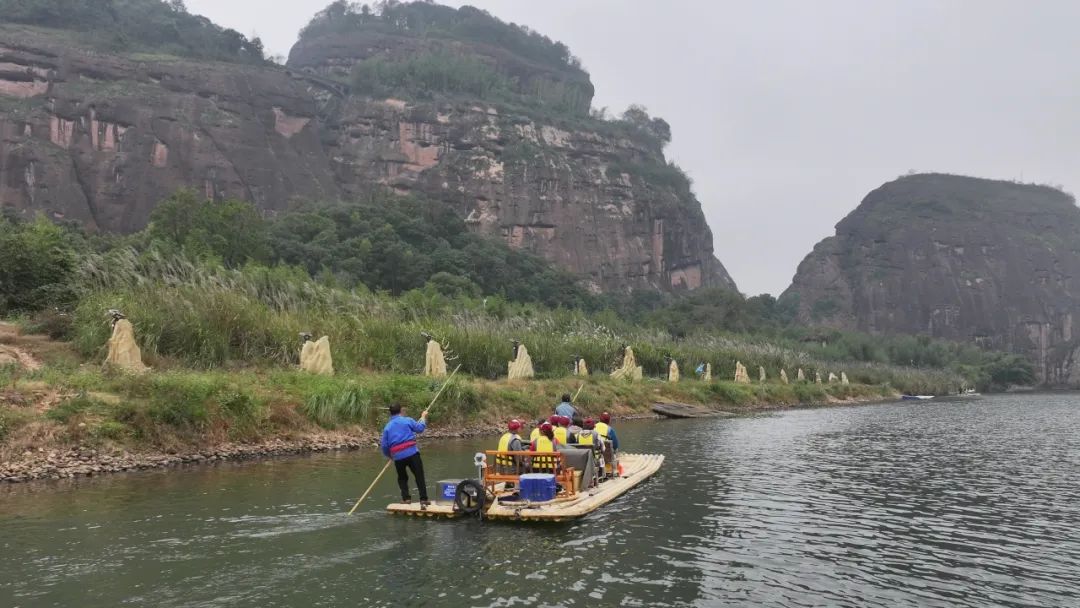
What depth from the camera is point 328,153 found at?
141 metres

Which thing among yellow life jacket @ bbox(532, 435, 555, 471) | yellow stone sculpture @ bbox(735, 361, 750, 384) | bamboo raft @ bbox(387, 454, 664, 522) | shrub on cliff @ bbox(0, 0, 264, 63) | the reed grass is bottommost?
bamboo raft @ bbox(387, 454, 664, 522)

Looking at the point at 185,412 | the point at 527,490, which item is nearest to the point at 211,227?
the point at 185,412

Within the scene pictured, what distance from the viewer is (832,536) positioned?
12383mm

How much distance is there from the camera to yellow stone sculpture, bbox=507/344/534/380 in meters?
35.1

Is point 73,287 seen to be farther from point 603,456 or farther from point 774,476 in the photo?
point 774,476

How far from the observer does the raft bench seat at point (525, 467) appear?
13.9 metres

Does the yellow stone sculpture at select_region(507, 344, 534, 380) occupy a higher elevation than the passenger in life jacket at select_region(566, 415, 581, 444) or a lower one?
higher

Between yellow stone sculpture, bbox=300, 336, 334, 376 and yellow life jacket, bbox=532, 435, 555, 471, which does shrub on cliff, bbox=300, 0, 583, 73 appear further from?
yellow life jacket, bbox=532, 435, 555, 471

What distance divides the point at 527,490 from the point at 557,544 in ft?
6.29

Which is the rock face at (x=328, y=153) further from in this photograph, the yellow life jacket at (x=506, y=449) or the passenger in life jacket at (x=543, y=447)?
the passenger in life jacket at (x=543, y=447)

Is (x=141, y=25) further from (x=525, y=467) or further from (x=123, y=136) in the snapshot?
(x=525, y=467)

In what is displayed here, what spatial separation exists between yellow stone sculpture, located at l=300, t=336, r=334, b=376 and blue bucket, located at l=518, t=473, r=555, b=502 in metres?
14.2

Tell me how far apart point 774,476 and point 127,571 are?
14428 millimetres

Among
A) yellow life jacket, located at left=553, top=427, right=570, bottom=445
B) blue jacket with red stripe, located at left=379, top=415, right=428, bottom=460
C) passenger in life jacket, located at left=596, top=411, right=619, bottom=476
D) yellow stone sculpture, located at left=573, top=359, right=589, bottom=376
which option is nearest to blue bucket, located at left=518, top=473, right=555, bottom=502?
blue jacket with red stripe, located at left=379, top=415, right=428, bottom=460
